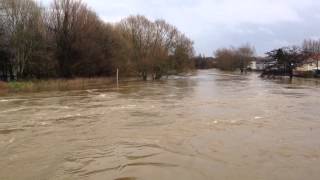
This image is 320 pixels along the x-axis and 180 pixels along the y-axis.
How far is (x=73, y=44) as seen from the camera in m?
51.8

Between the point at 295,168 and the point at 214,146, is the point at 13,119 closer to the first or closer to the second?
the point at 214,146

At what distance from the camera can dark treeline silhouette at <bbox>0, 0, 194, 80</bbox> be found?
146 ft

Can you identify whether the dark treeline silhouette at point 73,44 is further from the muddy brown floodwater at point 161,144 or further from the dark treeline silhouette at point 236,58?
the dark treeline silhouette at point 236,58

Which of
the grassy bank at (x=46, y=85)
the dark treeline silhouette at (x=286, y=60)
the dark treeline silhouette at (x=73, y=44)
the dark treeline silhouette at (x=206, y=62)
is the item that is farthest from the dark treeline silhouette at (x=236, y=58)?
the grassy bank at (x=46, y=85)

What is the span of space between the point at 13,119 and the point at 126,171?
35.6 feet

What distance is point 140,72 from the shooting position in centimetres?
6488

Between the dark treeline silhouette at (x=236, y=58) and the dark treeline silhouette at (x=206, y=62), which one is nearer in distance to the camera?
the dark treeline silhouette at (x=236, y=58)

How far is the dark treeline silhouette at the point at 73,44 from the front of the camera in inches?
1750

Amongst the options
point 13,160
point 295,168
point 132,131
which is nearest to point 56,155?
point 13,160

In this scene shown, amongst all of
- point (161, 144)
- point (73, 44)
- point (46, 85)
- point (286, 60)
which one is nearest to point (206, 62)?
point (286, 60)

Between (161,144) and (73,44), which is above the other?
(73,44)

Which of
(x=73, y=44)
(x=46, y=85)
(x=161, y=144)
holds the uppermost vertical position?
(x=73, y=44)

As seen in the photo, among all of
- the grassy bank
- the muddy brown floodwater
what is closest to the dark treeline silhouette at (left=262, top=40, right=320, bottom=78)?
the grassy bank

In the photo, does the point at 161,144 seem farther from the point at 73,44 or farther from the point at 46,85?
the point at 73,44
